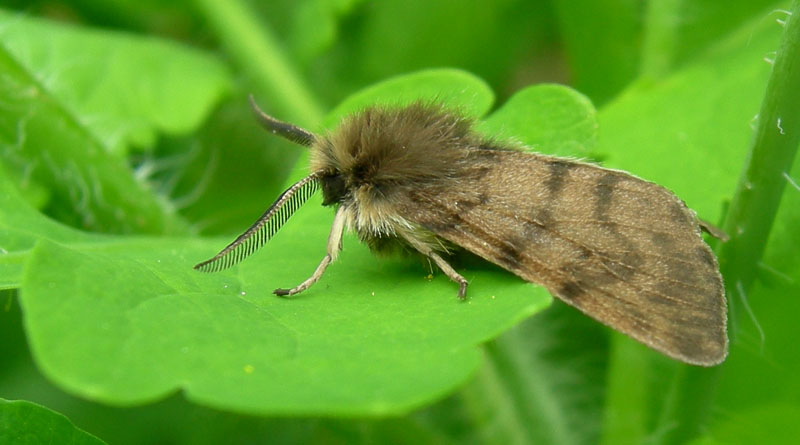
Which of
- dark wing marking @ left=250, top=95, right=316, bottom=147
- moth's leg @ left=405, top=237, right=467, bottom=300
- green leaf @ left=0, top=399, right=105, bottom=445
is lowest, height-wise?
green leaf @ left=0, top=399, right=105, bottom=445

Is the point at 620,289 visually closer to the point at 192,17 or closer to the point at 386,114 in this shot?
the point at 386,114

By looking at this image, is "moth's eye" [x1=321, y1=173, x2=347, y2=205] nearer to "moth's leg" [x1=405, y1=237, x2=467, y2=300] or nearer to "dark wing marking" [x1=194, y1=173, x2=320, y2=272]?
"dark wing marking" [x1=194, y1=173, x2=320, y2=272]

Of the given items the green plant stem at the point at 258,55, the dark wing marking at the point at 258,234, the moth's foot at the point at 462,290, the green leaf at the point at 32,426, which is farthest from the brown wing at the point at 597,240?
the green plant stem at the point at 258,55

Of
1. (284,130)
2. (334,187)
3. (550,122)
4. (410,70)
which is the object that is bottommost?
(410,70)

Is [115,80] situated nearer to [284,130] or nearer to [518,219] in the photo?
[284,130]

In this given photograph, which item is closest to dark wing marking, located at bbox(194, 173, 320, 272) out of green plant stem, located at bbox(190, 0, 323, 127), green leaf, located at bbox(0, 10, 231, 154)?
green leaf, located at bbox(0, 10, 231, 154)

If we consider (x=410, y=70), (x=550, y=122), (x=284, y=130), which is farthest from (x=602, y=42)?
(x=284, y=130)
